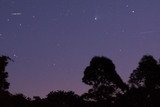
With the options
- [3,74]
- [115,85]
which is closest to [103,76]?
[115,85]

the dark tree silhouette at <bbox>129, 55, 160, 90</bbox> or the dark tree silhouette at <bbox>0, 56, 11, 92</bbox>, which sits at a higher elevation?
the dark tree silhouette at <bbox>129, 55, 160, 90</bbox>

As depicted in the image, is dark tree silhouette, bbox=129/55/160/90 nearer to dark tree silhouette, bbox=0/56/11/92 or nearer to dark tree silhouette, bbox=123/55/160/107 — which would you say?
dark tree silhouette, bbox=123/55/160/107

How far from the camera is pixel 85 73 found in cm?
6581

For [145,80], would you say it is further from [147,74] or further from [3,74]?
[3,74]

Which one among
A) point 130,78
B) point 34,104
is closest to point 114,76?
point 130,78

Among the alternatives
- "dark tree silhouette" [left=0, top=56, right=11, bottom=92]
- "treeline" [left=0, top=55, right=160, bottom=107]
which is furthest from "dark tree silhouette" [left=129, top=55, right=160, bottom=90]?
"dark tree silhouette" [left=0, top=56, right=11, bottom=92]

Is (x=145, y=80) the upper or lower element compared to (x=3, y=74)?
upper

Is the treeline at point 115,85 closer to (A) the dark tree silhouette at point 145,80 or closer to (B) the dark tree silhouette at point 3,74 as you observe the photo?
(A) the dark tree silhouette at point 145,80

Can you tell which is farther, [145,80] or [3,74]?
[145,80]

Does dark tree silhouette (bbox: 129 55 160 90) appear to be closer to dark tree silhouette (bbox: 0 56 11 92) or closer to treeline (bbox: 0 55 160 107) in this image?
treeline (bbox: 0 55 160 107)

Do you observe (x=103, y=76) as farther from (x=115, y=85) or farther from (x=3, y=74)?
(x=3, y=74)

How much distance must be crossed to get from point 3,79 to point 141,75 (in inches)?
974

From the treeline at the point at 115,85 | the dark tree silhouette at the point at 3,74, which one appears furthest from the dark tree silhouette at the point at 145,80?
the dark tree silhouette at the point at 3,74

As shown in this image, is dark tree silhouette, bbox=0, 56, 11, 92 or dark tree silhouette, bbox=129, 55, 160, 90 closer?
dark tree silhouette, bbox=0, 56, 11, 92
